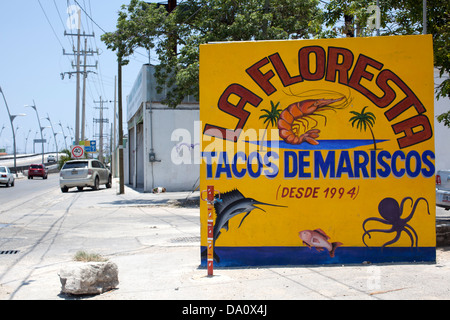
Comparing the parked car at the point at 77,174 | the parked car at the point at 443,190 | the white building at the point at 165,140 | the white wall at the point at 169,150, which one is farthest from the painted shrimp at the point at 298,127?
the parked car at the point at 77,174

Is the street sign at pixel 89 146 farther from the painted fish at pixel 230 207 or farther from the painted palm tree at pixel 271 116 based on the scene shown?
the painted palm tree at pixel 271 116

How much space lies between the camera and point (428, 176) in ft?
24.2

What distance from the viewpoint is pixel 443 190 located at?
11859mm

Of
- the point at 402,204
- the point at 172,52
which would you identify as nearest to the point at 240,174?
the point at 402,204

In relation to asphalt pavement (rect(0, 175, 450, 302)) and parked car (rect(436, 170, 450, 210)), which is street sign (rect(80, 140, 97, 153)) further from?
parked car (rect(436, 170, 450, 210))

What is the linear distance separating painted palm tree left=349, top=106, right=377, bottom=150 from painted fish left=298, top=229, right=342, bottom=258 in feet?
5.05

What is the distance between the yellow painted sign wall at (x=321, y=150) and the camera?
735cm

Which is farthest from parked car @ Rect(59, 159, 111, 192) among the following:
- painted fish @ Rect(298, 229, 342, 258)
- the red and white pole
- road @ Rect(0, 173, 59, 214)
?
painted fish @ Rect(298, 229, 342, 258)

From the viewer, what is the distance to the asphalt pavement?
5941 millimetres

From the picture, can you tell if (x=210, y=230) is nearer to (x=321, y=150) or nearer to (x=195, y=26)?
(x=321, y=150)

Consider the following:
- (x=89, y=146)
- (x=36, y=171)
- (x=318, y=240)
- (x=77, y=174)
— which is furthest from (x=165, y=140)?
(x=36, y=171)
